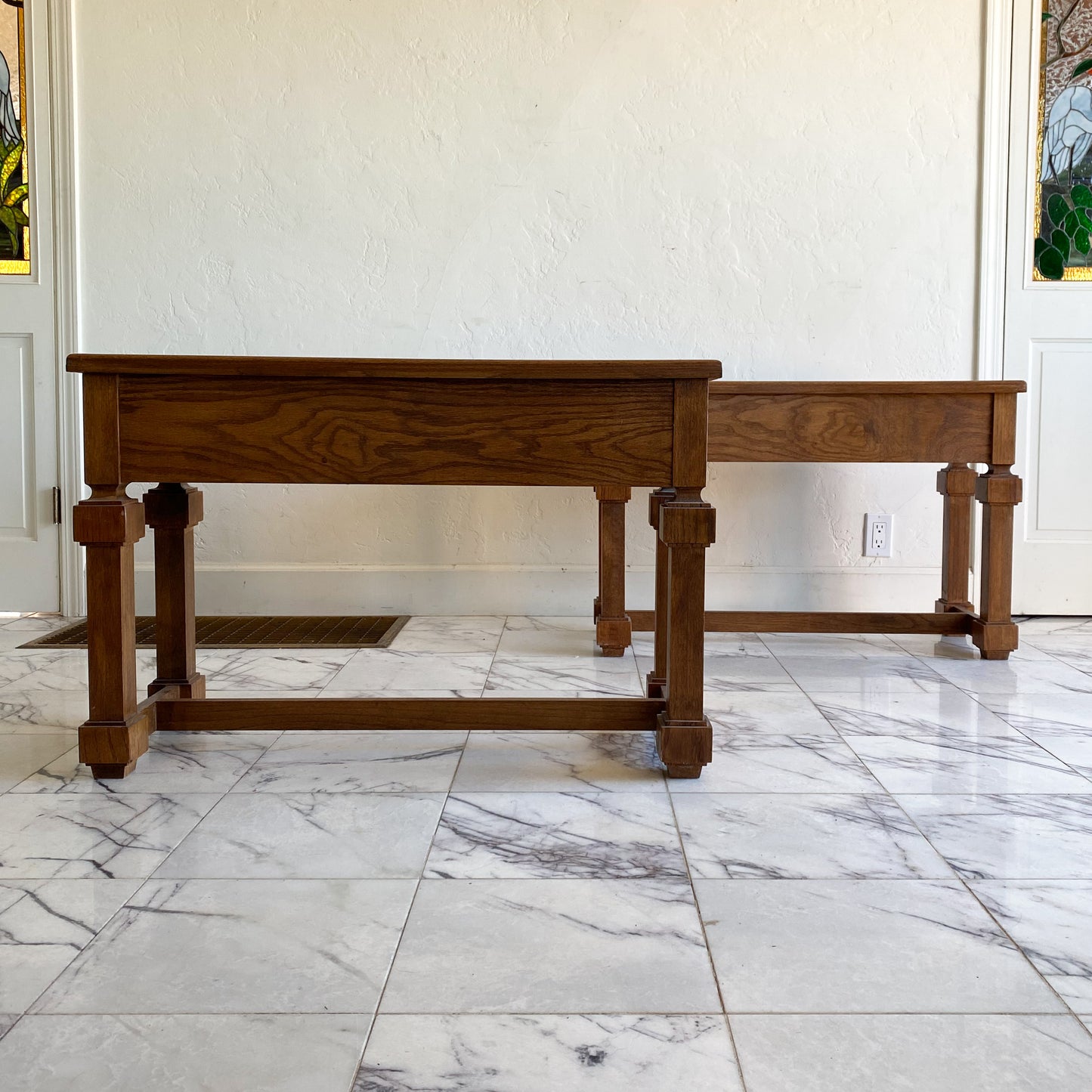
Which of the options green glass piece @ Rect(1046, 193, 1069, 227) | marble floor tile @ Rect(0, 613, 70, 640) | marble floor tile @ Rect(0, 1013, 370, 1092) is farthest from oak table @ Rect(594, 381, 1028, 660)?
marble floor tile @ Rect(0, 1013, 370, 1092)

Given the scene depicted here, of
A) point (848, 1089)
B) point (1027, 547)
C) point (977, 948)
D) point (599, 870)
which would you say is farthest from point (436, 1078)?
point (1027, 547)

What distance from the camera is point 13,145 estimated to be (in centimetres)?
337

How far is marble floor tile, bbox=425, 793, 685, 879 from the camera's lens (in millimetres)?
1405

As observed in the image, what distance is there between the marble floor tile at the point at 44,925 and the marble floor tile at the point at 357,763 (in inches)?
16.5

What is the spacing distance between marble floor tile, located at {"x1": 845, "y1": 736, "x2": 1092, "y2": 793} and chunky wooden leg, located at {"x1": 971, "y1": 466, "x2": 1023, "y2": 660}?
819 mm

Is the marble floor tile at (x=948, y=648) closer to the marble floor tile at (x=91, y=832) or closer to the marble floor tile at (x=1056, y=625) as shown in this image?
the marble floor tile at (x=1056, y=625)

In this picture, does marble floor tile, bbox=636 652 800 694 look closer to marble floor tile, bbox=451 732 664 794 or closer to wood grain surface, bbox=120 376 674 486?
marble floor tile, bbox=451 732 664 794

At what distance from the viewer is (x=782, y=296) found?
333 centimetres

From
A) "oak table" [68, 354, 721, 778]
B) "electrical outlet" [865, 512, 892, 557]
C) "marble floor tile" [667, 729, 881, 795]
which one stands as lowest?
"marble floor tile" [667, 729, 881, 795]

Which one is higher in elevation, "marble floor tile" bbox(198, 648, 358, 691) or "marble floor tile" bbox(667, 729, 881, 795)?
"marble floor tile" bbox(667, 729, 881, 795)

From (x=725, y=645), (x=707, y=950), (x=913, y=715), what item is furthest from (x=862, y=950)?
(x=725, y=645)

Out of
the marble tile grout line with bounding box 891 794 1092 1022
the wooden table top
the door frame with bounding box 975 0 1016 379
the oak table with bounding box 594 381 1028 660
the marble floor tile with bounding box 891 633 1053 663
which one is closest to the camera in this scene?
the marble tile grout line with bounding box 891 794 1092 1022

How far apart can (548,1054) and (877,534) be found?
268 centimetres

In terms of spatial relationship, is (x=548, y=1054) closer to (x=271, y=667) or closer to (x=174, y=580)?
(x=174, y=580)
